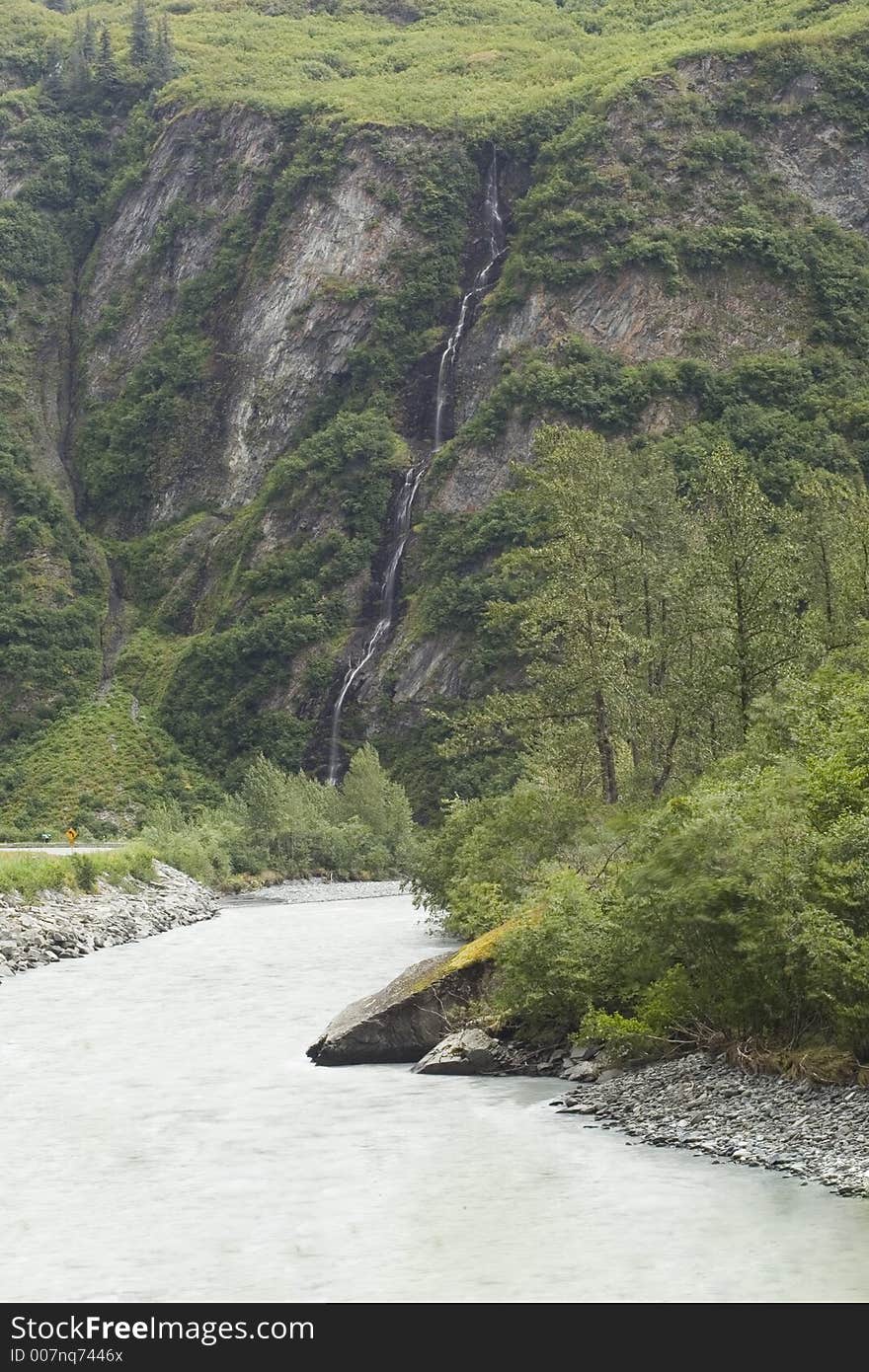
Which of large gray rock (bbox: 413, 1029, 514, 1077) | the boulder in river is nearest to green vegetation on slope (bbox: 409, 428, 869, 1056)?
large gray rock (bbox: 413, 1029, 514, 1077)

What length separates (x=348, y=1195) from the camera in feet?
65.6

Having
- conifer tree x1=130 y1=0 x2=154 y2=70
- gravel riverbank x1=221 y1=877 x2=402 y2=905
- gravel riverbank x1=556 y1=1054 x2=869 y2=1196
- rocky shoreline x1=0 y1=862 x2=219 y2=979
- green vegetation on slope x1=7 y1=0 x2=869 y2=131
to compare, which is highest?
conifer tree x1=130 y1=0 x2=154 y2=70

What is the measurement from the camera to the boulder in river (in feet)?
96.8

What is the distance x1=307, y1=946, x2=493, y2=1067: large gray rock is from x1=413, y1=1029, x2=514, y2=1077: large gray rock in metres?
1.01

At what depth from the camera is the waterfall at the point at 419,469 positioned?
13075 cm

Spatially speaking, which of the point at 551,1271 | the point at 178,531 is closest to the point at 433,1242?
the point at 551,1271

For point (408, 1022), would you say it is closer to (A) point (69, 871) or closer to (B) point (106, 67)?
(A) point (69, 871)

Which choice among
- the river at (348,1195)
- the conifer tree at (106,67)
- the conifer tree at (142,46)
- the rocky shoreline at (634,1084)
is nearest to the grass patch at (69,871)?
the river at (348,1195)

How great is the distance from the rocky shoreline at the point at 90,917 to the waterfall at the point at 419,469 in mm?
56071

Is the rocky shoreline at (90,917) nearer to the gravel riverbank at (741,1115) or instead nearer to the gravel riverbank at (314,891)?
the gravel riverbank at (314,891)

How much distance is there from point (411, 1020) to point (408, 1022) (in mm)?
69

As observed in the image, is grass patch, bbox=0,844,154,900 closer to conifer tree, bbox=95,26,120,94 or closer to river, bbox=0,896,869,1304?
river, bbox=0,896,869,1304

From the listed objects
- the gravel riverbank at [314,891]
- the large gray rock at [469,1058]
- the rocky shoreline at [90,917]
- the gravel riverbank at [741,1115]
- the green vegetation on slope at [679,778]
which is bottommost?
the gravel riverbank at [314,891]

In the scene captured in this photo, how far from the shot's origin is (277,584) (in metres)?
140
